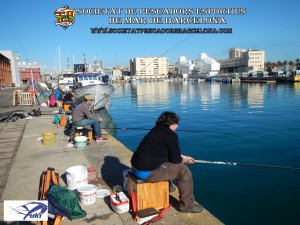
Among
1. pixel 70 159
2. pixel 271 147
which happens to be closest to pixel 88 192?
pixel 70 159

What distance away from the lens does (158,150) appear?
3832 mm

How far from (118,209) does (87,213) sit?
519 millimetres

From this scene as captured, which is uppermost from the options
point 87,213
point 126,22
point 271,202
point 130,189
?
point 126,22

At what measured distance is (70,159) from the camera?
6.66 meters

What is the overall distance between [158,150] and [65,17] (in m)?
19.3

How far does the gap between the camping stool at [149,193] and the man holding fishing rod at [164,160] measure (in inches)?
3.7

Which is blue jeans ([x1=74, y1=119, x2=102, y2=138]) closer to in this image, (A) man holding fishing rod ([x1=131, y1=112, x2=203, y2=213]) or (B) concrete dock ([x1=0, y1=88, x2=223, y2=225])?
(B) concrete dock ([x1=0, y1=88, x2=223, y2=225])

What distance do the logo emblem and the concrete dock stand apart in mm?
12424

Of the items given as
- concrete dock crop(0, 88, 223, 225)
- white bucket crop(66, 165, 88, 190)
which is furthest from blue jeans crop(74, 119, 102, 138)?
white bucket crop(66, 165, 88, 190)

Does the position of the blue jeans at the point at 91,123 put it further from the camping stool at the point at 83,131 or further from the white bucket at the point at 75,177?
the white bucket at the point at 75,177

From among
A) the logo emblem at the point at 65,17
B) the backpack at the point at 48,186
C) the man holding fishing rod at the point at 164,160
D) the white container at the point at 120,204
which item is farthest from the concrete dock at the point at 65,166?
the logo emblem at the point at 65,17

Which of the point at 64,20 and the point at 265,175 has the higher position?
the point at 64,20

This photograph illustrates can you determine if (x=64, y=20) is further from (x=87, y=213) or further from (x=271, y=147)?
(x=87, y=213)

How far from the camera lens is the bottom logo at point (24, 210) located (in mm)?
2861
